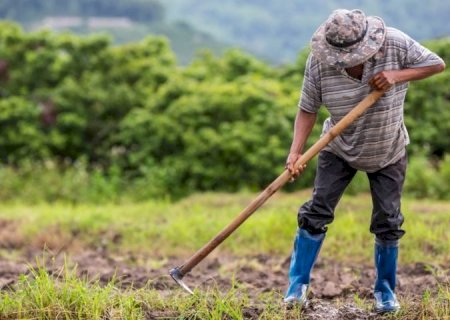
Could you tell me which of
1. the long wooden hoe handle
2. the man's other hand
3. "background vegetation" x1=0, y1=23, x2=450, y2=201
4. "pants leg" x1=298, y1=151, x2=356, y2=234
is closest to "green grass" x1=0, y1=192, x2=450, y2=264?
"background vegetation" x1=0, y1=23, x2=450, y2=201

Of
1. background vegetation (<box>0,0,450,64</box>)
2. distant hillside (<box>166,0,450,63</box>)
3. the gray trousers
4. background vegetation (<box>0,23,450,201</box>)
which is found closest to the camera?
the gray trousers

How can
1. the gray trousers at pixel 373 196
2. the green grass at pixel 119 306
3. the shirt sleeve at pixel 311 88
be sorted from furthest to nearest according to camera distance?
1. the gray trousers at pixel 373 196
2. the shirt sleeve at pixel 311 88
3. the green grass at pixel 119 306

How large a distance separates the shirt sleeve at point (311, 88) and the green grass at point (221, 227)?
2780 millimetres

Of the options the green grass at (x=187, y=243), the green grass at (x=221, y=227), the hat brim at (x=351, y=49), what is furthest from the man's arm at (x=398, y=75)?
the green grass at (x=221, y=227)

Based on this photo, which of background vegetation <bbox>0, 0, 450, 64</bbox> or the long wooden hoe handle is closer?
the long wooden hoe handle

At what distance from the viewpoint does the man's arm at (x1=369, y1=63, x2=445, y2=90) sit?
4266 millimetres

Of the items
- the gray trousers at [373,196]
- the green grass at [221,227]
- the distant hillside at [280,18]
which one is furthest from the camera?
the distant hillside at [280,18]

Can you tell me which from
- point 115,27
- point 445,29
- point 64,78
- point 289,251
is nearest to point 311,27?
point 445,29

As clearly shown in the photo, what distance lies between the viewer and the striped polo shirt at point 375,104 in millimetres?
4359

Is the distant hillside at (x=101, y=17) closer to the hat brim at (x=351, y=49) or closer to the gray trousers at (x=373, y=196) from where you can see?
the gray trousers at (x=373, y=196)

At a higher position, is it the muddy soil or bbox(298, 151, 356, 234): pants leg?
bbox(298, 151, 356, 234): pants leg

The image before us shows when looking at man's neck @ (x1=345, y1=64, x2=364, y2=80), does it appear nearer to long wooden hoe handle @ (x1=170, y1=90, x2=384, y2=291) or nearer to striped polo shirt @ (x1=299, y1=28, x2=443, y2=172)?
striped polo shirt @ (x1=299, y1=28, x2=443, y2=172)

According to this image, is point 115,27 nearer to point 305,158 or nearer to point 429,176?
point 429,176

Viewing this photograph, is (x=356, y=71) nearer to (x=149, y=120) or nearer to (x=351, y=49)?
(x=351, y=49)
